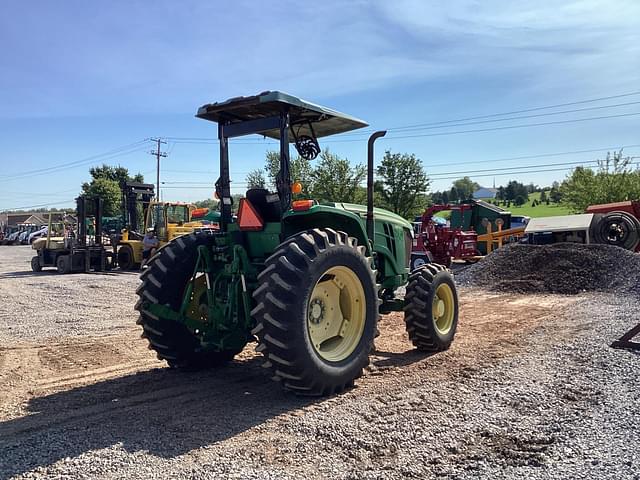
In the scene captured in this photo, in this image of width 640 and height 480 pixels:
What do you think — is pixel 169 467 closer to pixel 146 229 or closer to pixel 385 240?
pixel 385 240

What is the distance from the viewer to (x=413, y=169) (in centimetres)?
3969

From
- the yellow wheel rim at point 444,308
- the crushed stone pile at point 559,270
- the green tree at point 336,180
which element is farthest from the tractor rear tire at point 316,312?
the green tree at point 336,180

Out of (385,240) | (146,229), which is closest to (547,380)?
(385,240)

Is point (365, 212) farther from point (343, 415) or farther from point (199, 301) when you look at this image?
point (343, 415)

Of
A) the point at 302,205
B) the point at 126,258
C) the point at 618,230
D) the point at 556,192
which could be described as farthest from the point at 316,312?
the point at 556,192

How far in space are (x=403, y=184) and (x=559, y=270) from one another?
86.5 ft

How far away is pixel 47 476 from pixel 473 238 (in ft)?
61.2

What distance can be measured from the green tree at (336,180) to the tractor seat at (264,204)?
1280 inches

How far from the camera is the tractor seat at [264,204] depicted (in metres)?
5.78

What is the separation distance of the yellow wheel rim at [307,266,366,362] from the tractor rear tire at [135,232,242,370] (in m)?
1.53

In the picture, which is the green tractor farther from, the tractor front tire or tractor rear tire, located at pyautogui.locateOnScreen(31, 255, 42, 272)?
tractor rear tire, located at pyautogui.locateOnScreen(31, 255, 42, 272)

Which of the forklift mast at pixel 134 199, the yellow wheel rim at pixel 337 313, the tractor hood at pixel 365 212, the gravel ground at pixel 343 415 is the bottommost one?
the gravel ground at pixel 343 415

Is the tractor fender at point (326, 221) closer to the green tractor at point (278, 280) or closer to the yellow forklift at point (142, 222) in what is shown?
the green tractor at point (278, 280)

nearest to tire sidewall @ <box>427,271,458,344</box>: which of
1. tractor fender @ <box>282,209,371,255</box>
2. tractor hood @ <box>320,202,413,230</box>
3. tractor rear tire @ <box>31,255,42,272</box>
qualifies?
tractor hood @ <box>320,202,413,230</box>
